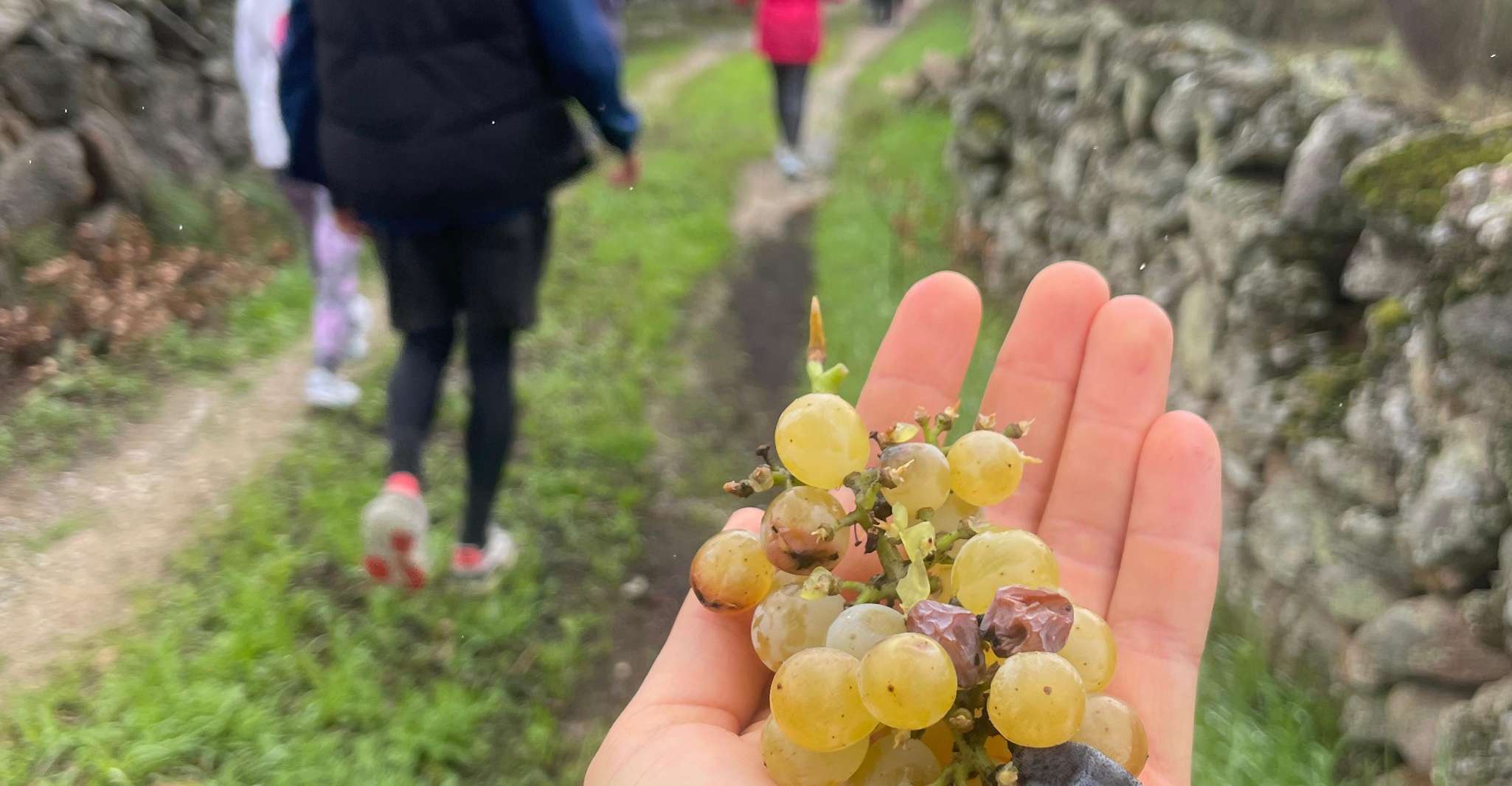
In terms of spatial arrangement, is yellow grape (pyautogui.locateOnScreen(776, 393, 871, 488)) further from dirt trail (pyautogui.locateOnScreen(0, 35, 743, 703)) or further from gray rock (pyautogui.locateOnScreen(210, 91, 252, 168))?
gray rock (pyautogui.locateOnScreen(210, 91, 252, 168))

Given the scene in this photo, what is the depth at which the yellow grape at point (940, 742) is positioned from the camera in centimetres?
99

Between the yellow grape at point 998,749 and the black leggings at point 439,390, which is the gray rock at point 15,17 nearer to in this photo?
the black leggings at point 439,390

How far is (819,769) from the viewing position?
994 millimetres

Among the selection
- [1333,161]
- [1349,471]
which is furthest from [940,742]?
[1333,161]

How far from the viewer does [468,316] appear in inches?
90.9

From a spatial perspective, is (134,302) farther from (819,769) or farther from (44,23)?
(819,769)

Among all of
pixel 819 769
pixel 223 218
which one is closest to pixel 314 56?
pixel 819 769

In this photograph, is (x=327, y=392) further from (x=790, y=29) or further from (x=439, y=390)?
(x=790, y=29)

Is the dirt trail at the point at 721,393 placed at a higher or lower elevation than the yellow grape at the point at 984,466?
lower

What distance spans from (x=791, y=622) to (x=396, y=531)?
1.57m

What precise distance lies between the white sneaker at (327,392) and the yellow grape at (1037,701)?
323cm

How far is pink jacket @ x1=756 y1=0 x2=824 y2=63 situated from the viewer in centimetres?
713

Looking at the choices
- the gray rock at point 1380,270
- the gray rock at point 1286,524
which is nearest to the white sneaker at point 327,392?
the gray rock at point 1286,524

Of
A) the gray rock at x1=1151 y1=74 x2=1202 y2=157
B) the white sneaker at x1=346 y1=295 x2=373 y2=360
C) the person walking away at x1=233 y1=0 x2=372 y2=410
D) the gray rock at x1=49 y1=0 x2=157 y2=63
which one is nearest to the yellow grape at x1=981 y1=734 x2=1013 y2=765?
the gray rock at x1=1151 y1=74 x2=1202 y2=157
